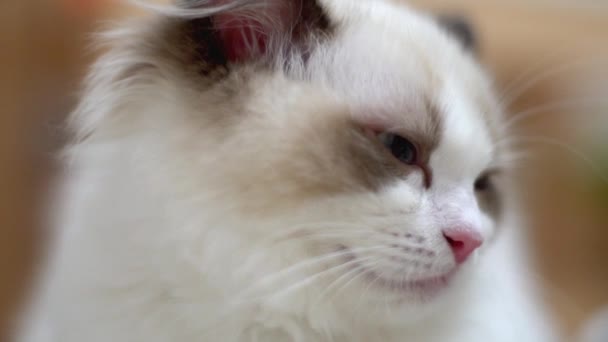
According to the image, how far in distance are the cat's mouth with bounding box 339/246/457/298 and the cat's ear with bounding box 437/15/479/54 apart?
20.1 inches

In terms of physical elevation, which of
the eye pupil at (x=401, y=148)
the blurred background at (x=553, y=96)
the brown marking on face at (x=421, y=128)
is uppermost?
the brown marking on face at (x=421, y=128)

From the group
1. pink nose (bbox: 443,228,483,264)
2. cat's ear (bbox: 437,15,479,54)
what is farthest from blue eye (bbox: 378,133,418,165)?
cat's ear (bbox: 437,15,479,54)

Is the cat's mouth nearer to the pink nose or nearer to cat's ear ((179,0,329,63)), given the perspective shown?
the pink nose

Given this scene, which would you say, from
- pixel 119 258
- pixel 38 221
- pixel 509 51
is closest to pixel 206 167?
pixel 119 258

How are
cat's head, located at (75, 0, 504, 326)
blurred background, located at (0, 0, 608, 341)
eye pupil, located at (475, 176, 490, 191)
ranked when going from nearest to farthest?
cat's head, located at (75, 0, 504, 326), eye pupil, located at (475, 176, 490, 191), blurred background, located at (0, 0, 608, 341)

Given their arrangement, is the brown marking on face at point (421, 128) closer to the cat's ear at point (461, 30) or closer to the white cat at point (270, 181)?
the white cat at point (270, 181)

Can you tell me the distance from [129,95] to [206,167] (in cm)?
16

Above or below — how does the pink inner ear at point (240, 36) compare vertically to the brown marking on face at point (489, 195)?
above

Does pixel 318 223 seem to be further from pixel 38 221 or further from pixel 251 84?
pixel 38 221

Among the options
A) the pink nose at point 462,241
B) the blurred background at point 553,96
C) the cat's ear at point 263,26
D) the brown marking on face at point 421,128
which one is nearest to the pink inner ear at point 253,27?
the cat's ear at point 263,26

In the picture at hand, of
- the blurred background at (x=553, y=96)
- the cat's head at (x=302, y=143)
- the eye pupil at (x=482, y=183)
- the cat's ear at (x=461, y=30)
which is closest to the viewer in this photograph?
the cat's head at (x=302, y=143)

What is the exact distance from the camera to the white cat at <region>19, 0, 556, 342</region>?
775 mm

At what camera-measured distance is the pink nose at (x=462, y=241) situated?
0.78m

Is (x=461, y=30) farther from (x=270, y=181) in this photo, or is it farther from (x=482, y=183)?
(x=270, y=181)
